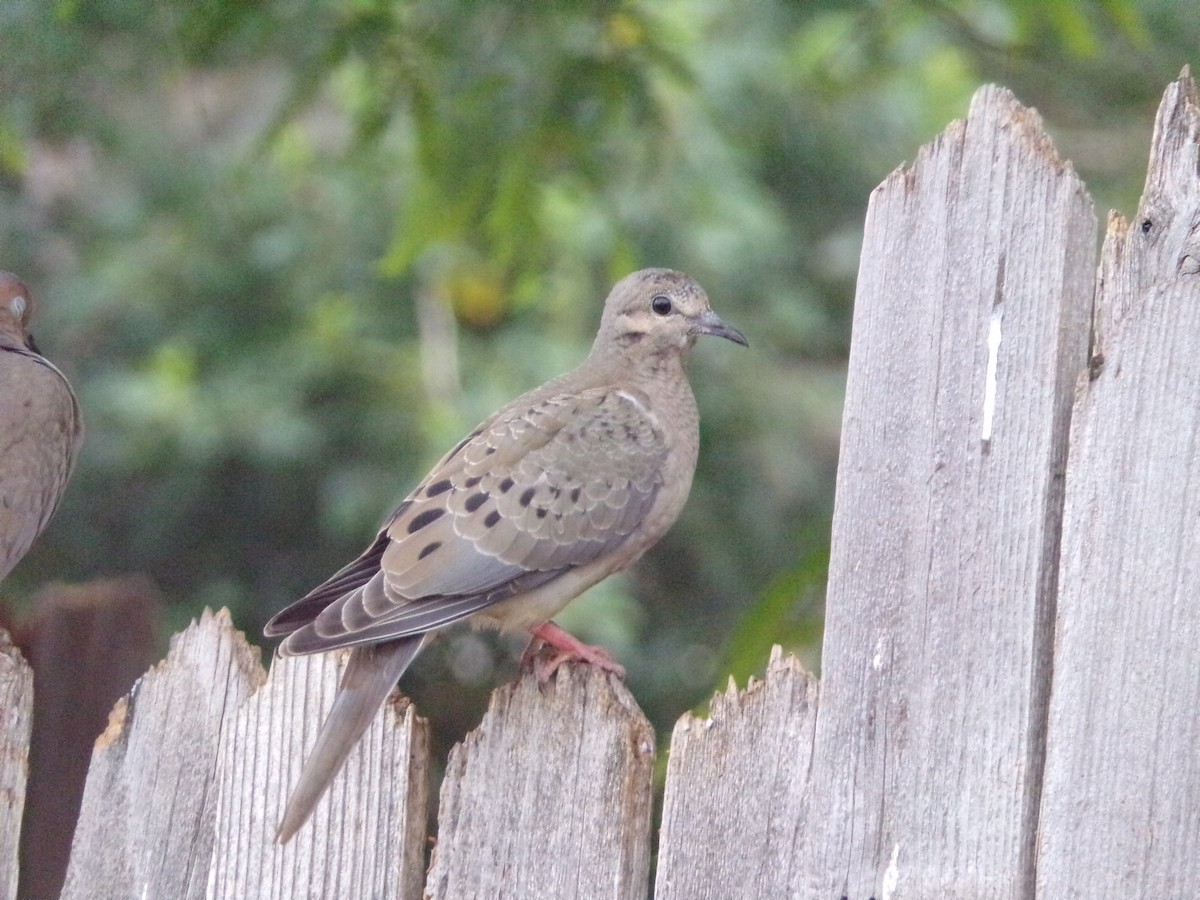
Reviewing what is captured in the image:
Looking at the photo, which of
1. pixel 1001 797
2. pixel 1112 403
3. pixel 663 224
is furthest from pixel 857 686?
pixel 663 224

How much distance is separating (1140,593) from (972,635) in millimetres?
198

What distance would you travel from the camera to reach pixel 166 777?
2.41 meters

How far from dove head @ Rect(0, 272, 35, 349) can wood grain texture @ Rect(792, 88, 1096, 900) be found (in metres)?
2.81

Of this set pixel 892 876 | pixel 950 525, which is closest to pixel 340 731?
pixel 892 876

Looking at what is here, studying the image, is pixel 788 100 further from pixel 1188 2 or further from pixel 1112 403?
pixel 1112 403

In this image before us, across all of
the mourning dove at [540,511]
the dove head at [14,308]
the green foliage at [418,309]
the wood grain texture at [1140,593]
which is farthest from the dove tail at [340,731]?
the green foliage at [418,309]

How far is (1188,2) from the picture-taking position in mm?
6176

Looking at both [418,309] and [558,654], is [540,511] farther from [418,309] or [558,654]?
[418,309]

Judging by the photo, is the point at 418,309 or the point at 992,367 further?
the point at 418,309

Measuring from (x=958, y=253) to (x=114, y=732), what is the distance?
143cm

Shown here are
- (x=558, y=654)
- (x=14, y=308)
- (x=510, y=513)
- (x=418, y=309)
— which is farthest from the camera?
(x=418, y=309)

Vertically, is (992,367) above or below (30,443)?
below

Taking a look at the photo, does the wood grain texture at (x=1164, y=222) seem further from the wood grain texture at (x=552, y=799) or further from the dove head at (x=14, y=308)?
the dove head at (x=14, y=308)

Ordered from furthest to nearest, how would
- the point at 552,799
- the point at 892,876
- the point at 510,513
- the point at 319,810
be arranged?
1. the point at 510,513
2. the point at 319,810
3. the point at 552,799
4. the point at 892,876
